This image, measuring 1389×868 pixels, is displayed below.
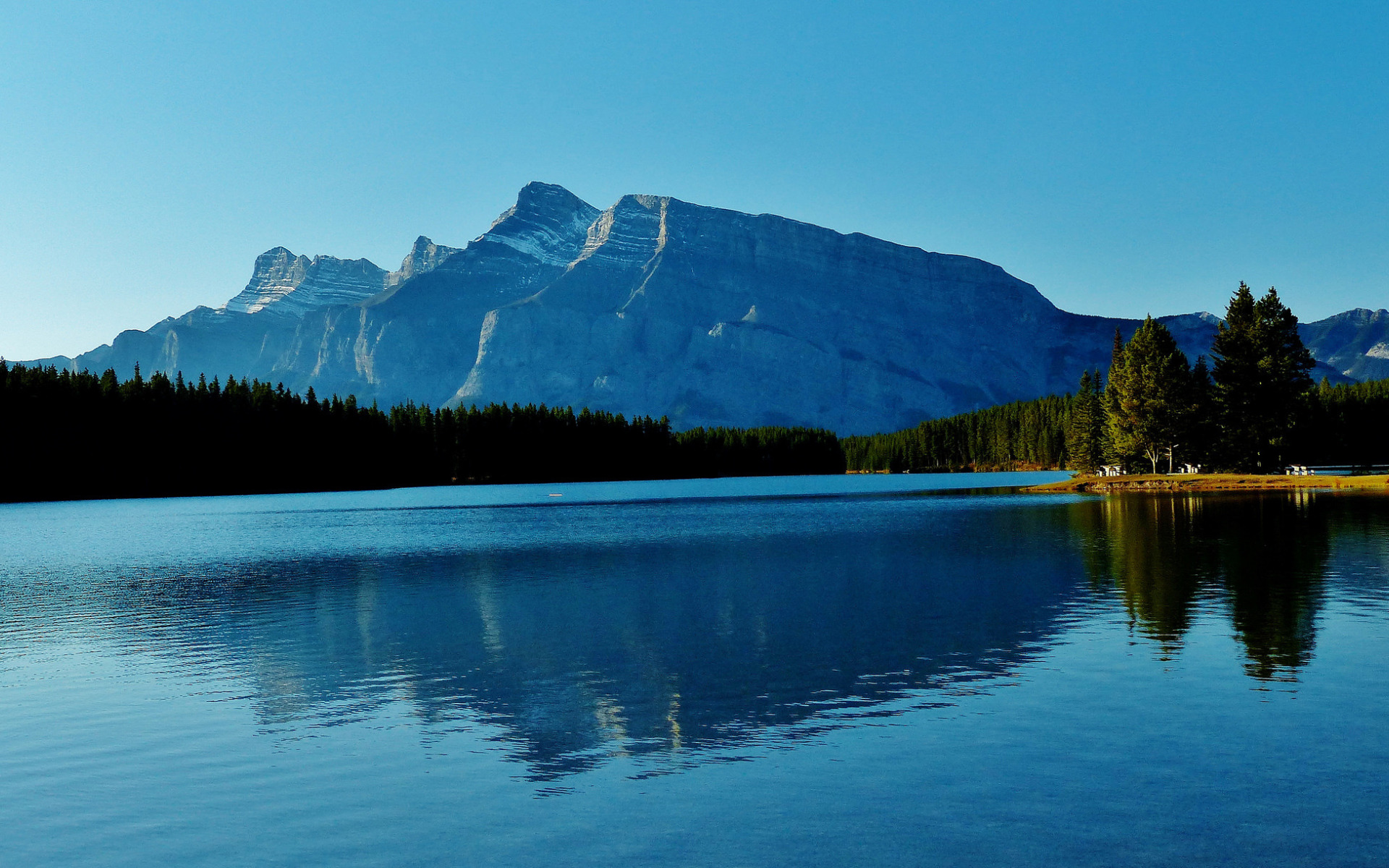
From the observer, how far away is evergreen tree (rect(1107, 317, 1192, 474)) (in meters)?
134

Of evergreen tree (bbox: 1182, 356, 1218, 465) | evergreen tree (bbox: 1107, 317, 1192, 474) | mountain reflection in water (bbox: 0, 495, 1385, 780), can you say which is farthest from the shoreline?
mountain reflection in water (bbox: 0, 495, 1385, 780)

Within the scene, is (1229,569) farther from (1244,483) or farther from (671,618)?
(1244,483)

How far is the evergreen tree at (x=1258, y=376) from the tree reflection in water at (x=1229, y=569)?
40.9m

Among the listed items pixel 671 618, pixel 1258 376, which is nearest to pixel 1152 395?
pixel 1258 376

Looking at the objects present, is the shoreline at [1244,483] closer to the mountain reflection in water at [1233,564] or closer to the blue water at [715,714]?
the mountain reflection in water at [1233,564]

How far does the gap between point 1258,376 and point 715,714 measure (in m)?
130

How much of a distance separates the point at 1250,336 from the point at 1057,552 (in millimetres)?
91662

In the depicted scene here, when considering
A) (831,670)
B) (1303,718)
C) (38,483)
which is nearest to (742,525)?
(831,670)

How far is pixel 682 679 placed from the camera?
26359 millimetres

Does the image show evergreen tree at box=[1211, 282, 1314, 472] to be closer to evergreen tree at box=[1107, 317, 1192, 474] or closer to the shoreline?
evergreen tree at box=[1107, 317, 1192, 474]

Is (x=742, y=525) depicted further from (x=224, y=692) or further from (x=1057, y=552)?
(x=224, y=692)

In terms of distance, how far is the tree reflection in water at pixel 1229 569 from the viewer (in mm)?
30562

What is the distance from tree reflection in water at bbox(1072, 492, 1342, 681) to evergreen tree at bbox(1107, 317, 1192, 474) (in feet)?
135

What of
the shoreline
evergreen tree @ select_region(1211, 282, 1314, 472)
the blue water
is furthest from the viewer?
evergreen tree @ select_region(1211, 282, 1314, 472)
